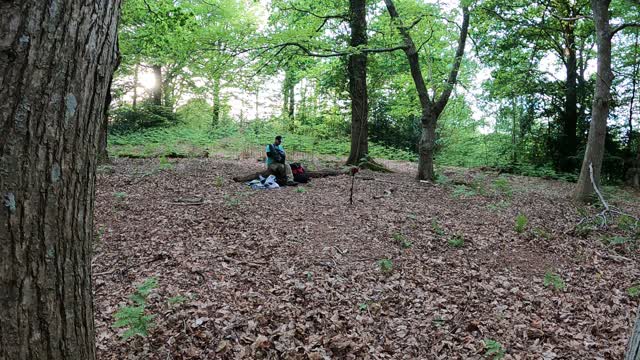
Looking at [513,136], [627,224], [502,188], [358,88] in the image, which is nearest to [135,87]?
[358,88]

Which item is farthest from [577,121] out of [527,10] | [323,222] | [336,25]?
[323,222]

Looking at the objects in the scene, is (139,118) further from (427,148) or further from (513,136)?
(513,136)

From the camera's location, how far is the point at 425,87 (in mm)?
10633

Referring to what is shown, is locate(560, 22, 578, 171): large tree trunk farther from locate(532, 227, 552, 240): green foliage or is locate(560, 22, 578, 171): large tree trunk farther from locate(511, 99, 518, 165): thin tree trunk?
locate(532, 227, 552, 240): green foliage

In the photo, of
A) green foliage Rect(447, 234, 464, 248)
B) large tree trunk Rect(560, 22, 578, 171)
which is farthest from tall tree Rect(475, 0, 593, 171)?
green foliage Rect(447, 234, 464, 248)

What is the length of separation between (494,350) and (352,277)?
178 centimetres

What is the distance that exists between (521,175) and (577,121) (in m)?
2.84

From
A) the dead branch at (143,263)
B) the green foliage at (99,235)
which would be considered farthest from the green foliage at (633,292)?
the green foliage at (99,235)

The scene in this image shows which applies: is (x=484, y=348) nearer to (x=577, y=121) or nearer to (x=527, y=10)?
(x=527, y=10)

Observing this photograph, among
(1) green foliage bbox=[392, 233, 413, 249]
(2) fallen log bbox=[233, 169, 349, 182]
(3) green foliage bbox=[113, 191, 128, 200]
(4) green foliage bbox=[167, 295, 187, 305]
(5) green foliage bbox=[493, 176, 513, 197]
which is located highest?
(2) fallen log bbox=[233, 169, 349, 182]

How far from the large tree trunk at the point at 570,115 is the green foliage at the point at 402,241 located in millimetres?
11331

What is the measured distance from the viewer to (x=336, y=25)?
1250cm

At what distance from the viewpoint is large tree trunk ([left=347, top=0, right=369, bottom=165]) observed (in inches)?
470

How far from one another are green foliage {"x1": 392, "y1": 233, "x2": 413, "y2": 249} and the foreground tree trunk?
4752 millimetres
